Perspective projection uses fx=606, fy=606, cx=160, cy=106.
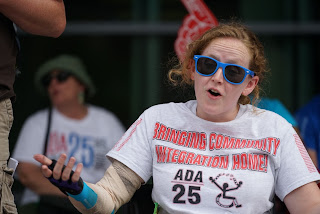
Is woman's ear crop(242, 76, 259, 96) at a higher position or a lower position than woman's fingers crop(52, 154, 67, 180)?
higher

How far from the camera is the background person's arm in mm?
2193

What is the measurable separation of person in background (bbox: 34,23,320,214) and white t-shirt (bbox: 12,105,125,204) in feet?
5.17

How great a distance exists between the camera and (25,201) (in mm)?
3768

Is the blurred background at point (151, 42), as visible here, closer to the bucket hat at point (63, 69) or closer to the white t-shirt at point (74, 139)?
the bucket hat at point (63, 69)

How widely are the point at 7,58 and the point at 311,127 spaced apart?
7.91 feet

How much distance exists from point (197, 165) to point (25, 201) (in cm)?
163

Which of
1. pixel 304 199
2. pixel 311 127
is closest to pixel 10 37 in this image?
pixel 304 199

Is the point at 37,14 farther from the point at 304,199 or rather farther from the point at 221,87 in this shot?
the point at 304,199

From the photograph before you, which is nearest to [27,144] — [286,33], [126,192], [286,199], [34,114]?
[34,114]

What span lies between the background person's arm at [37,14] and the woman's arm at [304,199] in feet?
3.89

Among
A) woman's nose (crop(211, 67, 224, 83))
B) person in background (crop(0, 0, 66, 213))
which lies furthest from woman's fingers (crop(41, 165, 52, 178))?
woman's nose (crop(211, 67, 224, 83))

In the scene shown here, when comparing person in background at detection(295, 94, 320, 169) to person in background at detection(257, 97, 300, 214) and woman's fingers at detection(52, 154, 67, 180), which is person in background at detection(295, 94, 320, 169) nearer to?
person in background at detection(257, 97, 300, 214)

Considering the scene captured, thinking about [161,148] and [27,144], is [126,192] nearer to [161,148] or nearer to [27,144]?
[161,148]

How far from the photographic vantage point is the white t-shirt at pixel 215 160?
2.48 m
